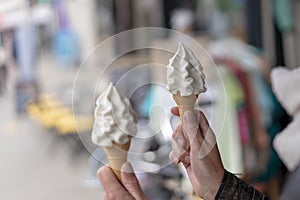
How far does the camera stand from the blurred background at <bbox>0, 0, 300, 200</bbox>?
1.98 ft

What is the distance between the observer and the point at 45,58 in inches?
289

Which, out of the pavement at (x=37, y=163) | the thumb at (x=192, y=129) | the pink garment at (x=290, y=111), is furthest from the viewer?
the pavement at (x=37, y=163)

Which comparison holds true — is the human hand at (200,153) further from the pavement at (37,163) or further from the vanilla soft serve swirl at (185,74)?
the pavement at (37,163)

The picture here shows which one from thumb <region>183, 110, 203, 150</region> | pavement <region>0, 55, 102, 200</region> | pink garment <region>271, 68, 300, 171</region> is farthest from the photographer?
pavement <region>0, 55, 102, 200</region>

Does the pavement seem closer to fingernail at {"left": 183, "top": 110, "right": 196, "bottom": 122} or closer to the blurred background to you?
the blurred background

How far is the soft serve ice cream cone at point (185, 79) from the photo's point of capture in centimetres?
52

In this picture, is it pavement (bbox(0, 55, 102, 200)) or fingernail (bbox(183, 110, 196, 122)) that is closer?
fingernail (bbox(183, 110, 196, 122))

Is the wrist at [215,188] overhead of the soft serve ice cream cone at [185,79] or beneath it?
beneath

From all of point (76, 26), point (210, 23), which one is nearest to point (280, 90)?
point (210, 23)

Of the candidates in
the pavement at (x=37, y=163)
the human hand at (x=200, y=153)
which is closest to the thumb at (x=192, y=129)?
the human hand at (x=200, y=153)

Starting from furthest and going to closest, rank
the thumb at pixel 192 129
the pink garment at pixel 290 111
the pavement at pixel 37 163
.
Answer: the pavement at pixel 37 163 < the pink garment at pixel 290 111 < the thumb at pixel 192 129

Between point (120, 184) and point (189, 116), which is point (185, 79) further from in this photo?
point (120, 184)

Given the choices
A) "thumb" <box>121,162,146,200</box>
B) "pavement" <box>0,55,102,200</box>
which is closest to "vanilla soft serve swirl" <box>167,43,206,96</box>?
"thumb" <box>121,162,146,200</box>

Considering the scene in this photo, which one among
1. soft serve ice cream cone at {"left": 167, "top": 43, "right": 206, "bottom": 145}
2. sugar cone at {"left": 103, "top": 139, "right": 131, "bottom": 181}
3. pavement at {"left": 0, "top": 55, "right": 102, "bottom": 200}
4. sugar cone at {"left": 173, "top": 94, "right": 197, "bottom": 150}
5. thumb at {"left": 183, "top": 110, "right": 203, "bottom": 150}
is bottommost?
pavement at {"left": 0, "top": 55, "right": 102, "bottom": 200}
